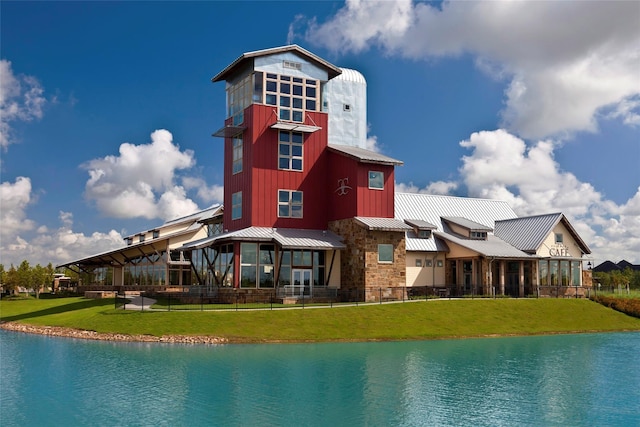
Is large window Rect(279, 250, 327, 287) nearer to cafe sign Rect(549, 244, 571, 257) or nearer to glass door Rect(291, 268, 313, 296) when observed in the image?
glass door Rect(291, 268, 313, 296)

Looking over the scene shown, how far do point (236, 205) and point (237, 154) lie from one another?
151 inches

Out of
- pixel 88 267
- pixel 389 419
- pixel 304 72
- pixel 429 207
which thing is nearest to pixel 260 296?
pixel 304 72

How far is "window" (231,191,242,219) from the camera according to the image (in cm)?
4731

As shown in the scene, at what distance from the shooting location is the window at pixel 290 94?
4678 centimetres

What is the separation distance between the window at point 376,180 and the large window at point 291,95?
6.61m

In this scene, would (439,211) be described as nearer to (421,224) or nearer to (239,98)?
(421,224)

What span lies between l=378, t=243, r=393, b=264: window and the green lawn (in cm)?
438

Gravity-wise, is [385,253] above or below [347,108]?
below

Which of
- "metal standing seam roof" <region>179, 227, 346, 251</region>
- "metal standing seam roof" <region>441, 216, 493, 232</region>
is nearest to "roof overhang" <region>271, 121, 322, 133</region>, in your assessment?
"metal standing seam roof" <region>179, 227, 346, 251</region>

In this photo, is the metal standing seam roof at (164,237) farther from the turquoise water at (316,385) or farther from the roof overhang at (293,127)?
the turquoise water at (316,385)

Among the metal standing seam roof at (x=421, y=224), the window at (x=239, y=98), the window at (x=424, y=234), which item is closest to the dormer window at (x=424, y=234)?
the window at (x=424, y=234)

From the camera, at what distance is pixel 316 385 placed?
831 inches

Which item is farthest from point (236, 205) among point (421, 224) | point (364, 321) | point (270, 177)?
point (364, 321)

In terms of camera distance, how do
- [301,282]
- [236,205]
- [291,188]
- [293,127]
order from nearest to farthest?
1. [301,282]
2. [293,127]
3. [291,188]
4. [236,205]
